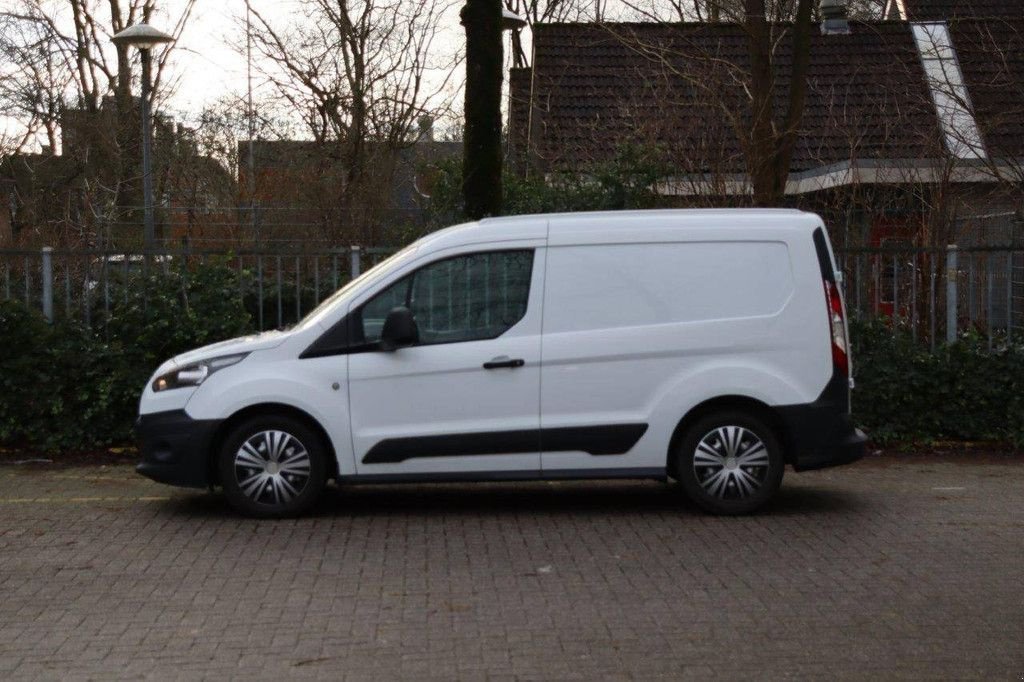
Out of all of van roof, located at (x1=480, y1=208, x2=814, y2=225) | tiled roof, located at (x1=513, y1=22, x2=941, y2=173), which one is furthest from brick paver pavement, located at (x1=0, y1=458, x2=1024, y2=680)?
tiled roof, located at (x1=513, y1=22, x2=941, y2=173)

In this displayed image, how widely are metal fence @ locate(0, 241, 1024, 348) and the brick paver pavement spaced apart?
267 centimetres

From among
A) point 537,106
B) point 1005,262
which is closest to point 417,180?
point 537,106

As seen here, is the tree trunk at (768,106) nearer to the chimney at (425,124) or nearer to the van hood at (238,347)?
the van hood at (238,347)

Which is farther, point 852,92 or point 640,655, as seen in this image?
point 852,92

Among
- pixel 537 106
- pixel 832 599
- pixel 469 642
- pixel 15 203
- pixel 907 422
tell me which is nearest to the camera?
pixel 469 642

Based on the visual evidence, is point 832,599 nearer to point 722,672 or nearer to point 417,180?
point 722,672

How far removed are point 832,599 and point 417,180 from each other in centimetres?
2041

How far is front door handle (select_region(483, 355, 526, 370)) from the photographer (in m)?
9.81

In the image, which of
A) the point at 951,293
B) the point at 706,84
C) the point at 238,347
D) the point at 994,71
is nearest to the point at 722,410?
the point at 238,347

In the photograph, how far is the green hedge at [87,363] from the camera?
13.1 metres

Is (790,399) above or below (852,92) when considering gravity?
below

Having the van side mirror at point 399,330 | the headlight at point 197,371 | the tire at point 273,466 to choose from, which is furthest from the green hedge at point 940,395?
the headlight at point 197,371

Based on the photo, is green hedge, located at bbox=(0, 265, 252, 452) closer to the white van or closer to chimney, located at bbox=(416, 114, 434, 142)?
the white van

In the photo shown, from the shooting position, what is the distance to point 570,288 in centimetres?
991
